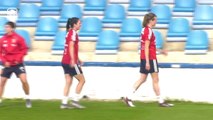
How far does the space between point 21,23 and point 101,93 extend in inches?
148

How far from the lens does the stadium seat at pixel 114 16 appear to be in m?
12.8

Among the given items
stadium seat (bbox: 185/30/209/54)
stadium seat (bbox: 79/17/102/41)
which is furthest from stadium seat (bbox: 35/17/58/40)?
stadium seat (bbox: 185/30/209/54)

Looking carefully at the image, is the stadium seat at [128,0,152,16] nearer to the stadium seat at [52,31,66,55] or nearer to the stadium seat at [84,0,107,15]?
the stadium seat at [84,0,107,15]

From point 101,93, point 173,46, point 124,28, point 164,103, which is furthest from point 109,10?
point 164,103

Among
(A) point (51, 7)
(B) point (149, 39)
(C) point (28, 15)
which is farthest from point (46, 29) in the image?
(B) point (149, 39)

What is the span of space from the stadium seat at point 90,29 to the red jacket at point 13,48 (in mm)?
3303

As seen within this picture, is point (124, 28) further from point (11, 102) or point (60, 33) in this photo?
point (11, 102)

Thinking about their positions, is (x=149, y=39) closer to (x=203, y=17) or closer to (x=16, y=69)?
(x=16, y=69)

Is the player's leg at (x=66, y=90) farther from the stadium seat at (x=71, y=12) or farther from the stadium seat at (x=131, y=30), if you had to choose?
the stadium seat at (x=71, y=12)

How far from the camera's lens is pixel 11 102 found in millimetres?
10312

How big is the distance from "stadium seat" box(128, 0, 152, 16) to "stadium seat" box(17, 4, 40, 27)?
240cm

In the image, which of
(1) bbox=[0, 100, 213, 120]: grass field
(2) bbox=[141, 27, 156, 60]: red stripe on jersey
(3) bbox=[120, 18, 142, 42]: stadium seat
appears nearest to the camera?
(1) bbox=[0, 100, 213, 120]: grass field

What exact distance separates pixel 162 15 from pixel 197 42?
1.54 metres

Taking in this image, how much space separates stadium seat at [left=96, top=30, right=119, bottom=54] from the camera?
11688 millimetres
